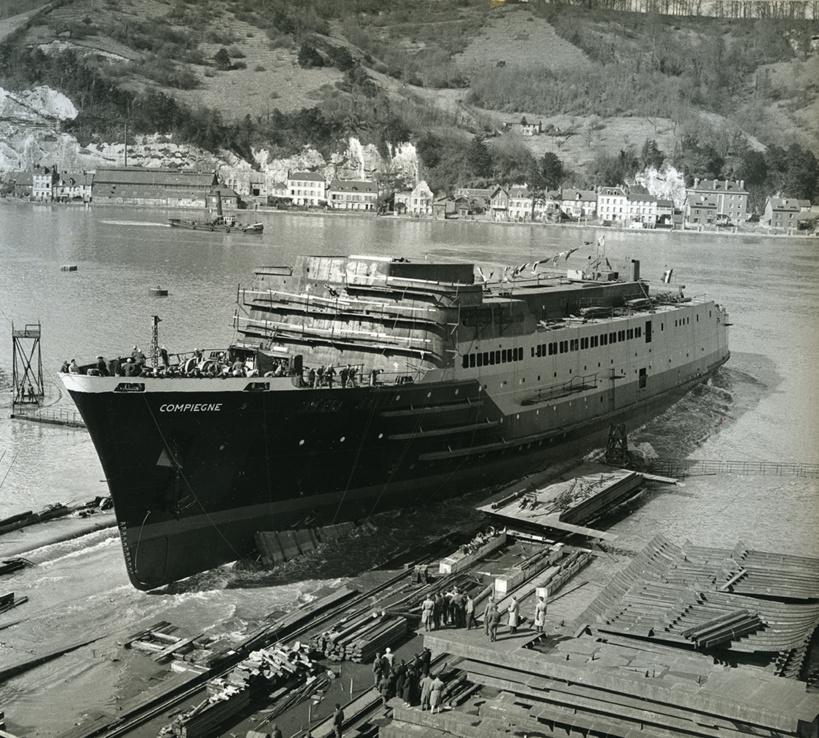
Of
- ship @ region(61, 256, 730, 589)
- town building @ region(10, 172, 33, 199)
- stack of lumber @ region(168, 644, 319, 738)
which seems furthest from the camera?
town building @ region(10, 172, 33, 199)

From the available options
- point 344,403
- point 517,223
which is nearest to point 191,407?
point 344,403

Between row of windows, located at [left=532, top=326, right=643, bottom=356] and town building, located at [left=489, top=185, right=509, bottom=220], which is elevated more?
town building, located at [left=489, top=185, right=509, bottom=220]

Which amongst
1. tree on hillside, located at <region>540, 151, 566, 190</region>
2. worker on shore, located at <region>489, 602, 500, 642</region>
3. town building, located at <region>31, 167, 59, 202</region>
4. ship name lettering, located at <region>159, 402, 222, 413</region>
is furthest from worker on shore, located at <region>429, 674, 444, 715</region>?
town building, located at <region>31, 167, 59, 202</region>

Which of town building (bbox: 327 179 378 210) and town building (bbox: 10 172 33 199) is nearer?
town building (bbox: 327 179 378 210)

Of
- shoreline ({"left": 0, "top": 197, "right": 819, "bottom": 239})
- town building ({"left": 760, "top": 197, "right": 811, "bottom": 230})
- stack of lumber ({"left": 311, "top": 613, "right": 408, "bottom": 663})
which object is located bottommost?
stack of lumber ({"left": 311, "top": 613, "right": 408, "bottom": 663})

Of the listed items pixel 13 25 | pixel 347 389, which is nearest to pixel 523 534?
pixel 347 389

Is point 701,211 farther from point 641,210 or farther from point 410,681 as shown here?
point 410,681

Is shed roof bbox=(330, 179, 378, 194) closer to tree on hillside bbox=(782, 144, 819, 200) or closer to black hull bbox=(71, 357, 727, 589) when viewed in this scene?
tree on hillside bbox=(782, 144, 819, 200)

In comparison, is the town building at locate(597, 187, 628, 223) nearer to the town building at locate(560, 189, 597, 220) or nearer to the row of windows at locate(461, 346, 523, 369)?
the town building at locate(560, 189, 597, 220)

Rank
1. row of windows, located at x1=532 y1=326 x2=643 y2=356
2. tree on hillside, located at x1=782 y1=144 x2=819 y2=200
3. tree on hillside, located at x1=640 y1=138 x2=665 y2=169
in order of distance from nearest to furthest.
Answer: row of windows, located at x1=532 y1=326 x2=643 y2=356, tree on hillside, located at x1=782 y1=144 x2=819 y2=200, tree on hillside, located at x1=640 y1=138 x2=665 y2=169
